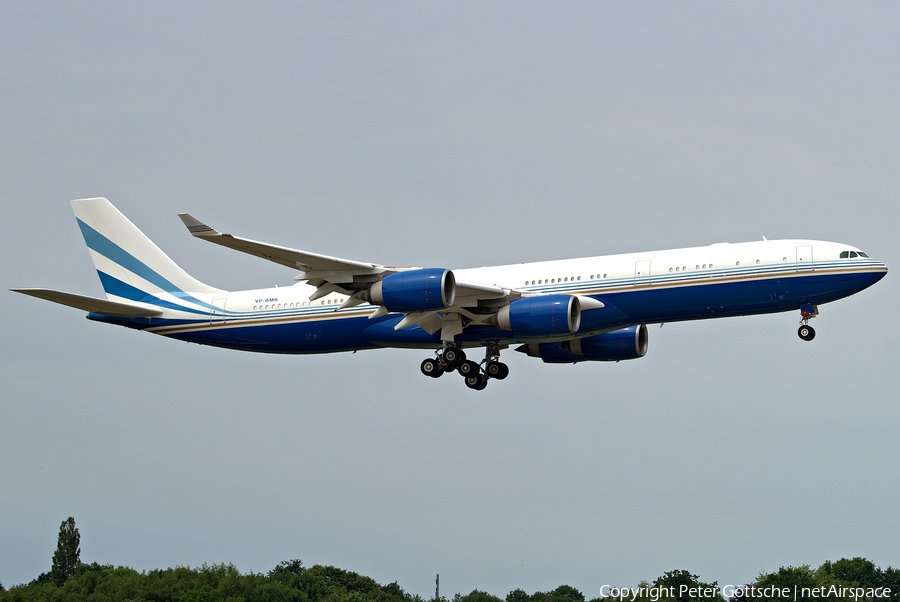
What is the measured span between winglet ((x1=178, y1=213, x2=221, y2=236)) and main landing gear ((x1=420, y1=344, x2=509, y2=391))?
1205 centimetres

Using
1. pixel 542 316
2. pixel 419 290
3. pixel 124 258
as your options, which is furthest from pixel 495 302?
pixel 124 258

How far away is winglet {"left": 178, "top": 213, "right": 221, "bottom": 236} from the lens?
1783 inches

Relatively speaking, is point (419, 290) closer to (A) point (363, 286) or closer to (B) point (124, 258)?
(A) point (363, 286)

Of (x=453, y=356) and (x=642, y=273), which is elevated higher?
(x=642, y=273)

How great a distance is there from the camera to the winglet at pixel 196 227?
149ft

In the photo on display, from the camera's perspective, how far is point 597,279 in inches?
1996

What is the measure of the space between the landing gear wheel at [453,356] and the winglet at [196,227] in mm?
11745

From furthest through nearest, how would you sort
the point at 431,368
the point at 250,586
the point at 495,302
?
the point at 250,586
the point at 431,368
the point at 495,302

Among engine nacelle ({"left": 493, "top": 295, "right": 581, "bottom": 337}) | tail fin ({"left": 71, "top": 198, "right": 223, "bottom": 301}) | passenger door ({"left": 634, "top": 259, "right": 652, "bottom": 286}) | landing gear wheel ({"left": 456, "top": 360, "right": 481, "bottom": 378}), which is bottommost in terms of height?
landing gear wheel ({"left": 456, "top": 360, "right": 481, "bottom": 378})

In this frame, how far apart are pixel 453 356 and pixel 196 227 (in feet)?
41.0

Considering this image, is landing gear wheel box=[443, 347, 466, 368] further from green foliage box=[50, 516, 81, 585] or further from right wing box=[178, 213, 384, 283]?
green foliage box=[50, 516, 81, 585]

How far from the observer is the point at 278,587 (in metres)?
81.4

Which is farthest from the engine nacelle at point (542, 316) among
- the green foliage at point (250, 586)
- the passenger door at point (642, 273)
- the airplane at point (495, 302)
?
the green foliage at point (250, 586)

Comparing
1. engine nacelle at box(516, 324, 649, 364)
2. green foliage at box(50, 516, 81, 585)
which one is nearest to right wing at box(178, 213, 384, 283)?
engine nacelle at box(516, 324, 649, 364)
